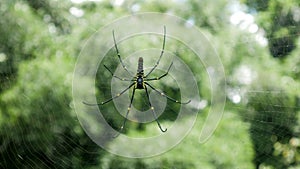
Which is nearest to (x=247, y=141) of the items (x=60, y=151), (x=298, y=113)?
(x=298, y=113)

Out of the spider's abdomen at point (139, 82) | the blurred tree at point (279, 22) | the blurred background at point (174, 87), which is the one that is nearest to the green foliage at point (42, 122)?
the blurred background at point (174, 87)

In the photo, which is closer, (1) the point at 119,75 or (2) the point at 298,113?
(1) the point at 119,75

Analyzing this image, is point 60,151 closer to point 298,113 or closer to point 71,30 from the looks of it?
point 71,30

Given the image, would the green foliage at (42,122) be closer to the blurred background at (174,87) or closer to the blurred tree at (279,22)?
the blurred background at (174,87)

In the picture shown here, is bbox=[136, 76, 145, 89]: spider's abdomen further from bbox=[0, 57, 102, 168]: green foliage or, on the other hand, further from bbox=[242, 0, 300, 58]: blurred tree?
bbox=[242, 0, 300, 58]: blurred tree

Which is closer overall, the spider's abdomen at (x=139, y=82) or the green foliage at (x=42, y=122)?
the spider's abdomen at (x=139, y=82)

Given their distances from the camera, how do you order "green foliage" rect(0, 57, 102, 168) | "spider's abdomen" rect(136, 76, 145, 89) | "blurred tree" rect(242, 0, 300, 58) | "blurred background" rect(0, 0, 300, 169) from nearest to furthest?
"spider's abdomen" rect(136, 76, 145, 89) → "blurred background" rect(0, 0, 300, 169) → "green foliage" rect(0, 57, 102, 168) → "blurred tree" rect(242, 0, 300, 58)

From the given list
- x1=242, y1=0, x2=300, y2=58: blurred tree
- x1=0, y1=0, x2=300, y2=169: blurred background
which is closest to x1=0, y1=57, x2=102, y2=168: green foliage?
x1=0, y1=0, x2=300, y2=169: blurred background

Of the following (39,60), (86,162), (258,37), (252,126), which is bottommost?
(86,162)

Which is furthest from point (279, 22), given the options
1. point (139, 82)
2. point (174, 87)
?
point (139, 82)
